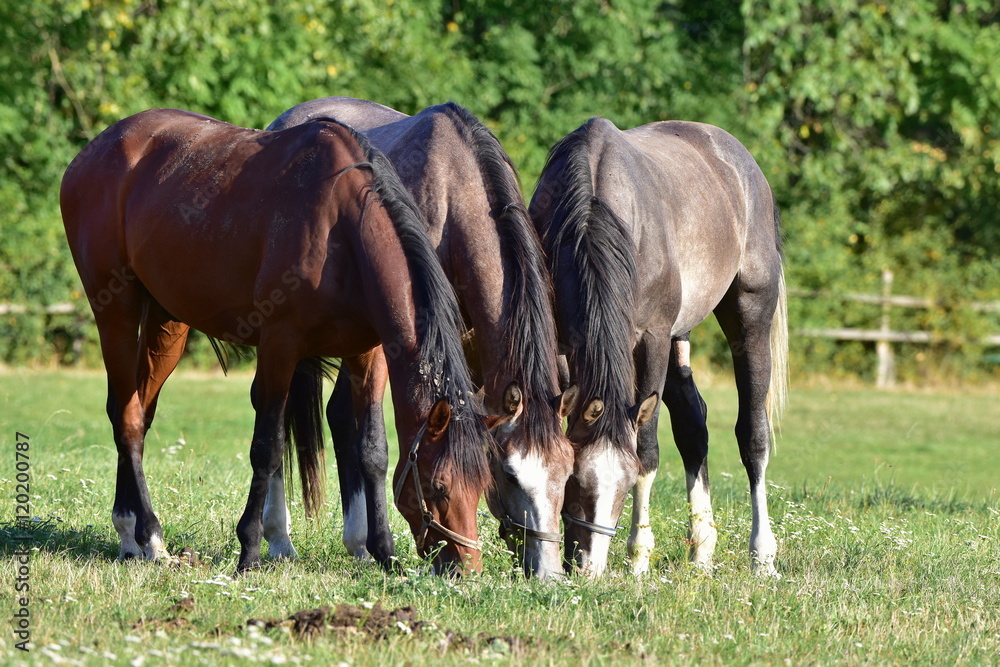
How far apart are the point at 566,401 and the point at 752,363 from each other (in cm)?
214

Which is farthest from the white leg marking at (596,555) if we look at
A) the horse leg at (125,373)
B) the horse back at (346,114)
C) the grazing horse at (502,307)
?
the horse back at (346,114)

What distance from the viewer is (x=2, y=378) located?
43.5 feet

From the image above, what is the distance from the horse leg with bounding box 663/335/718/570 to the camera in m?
5.54

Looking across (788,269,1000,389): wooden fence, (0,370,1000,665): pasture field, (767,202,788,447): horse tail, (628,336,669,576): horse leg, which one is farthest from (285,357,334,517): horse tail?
(788,269,1000,389): wooden fence

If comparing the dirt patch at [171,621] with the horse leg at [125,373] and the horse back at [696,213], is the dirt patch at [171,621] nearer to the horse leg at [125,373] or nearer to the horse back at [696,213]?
the horse leg at [125,373]

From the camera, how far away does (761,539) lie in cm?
562

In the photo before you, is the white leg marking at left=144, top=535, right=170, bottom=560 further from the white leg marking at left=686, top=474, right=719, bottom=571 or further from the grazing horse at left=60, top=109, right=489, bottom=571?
the white leg marking at left=686, top=474, right=719, bottom=571

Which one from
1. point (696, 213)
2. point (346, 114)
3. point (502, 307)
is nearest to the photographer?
point (502, 307)

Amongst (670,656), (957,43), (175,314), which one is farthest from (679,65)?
(670,656)

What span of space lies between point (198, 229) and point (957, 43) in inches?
622

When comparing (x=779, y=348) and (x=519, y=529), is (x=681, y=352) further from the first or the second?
(x=519, y=529)

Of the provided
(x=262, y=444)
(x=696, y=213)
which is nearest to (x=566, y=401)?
(x=262, y=444)

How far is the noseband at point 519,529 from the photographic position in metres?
4.28

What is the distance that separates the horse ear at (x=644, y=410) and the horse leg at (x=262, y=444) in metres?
1.43
